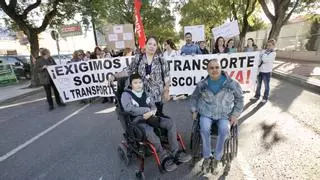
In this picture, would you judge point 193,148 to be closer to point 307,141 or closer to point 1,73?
point 307,141

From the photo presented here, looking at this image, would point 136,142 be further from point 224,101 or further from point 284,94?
point 284,94

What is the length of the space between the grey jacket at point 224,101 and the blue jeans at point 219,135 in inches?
4.5

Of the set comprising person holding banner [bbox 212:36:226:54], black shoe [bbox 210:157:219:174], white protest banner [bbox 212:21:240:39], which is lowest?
black shoe [bbox 210:157:219:174]

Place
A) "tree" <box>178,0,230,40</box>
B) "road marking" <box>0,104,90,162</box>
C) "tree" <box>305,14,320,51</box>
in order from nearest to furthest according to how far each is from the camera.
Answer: "road marking" <box>0,104,90,162</box>
"tree" <box>305,14,320,51</box>
"tree" <box>178,0,230,40</box>

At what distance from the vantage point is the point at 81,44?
1764 inches

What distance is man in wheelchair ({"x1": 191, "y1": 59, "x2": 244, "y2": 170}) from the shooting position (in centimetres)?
328

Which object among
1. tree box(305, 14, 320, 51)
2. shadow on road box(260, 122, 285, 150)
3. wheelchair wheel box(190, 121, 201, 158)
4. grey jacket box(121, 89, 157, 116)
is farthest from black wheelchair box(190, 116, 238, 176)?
tree box(305, 14, 320, 51)

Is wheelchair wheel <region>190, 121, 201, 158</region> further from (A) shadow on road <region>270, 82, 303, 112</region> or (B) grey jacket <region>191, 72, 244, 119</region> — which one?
(A) shadow on road <region>270, 82, 303, 112</region>

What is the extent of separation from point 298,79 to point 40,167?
877 centimetres

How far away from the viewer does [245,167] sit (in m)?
3.44

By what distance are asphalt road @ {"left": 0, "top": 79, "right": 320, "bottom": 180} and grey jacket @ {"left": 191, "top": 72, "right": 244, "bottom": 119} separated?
77 centimetres

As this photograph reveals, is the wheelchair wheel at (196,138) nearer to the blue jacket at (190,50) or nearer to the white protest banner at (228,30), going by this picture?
the blue jacket at (190,50)

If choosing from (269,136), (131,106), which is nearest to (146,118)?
(131,106)

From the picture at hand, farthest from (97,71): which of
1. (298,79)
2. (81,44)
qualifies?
(81,44)
